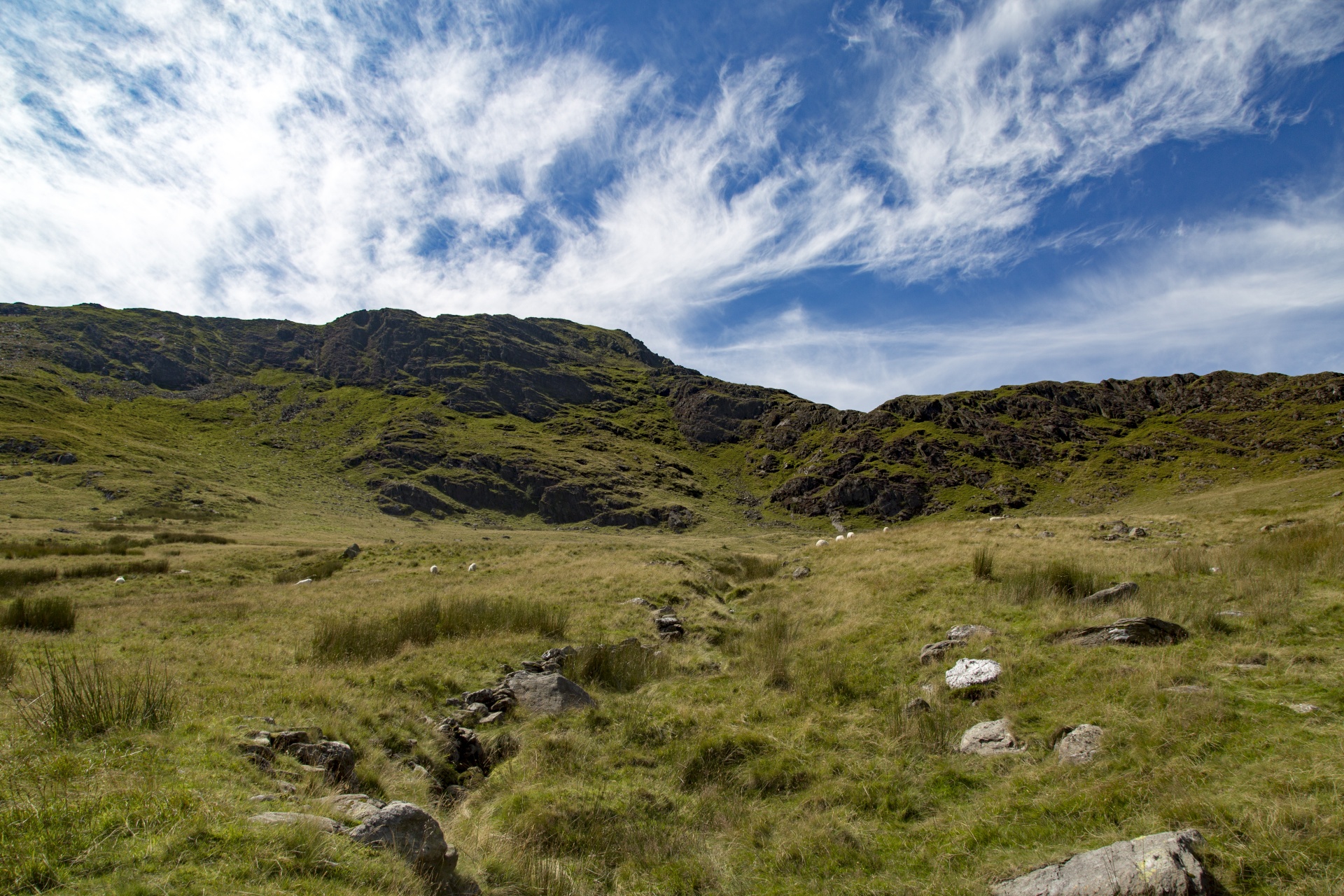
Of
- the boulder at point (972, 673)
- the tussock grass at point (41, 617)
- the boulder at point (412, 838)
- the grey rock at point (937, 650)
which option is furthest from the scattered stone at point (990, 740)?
the tussock grass at point (41, 617)

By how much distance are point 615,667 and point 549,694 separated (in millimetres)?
2308

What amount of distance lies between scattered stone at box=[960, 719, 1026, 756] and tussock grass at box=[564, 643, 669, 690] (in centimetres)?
668

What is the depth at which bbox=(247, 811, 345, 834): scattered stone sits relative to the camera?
5352 mm

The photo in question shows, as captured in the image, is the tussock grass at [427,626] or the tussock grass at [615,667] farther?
the tussock grass at [427,626]

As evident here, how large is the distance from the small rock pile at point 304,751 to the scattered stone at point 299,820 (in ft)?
6.48

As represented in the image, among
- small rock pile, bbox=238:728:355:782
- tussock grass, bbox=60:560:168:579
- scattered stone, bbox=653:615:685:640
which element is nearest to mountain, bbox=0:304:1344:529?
tussock grass, bbox=60:560:168:579

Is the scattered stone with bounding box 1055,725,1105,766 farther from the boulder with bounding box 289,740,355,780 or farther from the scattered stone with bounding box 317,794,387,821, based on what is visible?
the boulder with bounding box 289,740,355,780

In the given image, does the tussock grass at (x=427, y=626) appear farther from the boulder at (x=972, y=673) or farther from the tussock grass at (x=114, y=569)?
the tussock grass at (x=114, y=569)

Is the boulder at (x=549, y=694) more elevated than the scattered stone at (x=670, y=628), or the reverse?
the boulder at (x=549, y=694)

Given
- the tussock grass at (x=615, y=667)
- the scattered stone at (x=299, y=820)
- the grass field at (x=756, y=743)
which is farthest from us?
the tussock grass at (x=615, y=667)

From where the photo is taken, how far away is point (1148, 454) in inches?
4547

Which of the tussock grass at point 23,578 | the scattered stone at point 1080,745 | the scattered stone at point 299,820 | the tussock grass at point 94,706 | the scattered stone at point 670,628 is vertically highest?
the tussock grass at point 23,578

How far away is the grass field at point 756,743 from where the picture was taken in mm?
5066

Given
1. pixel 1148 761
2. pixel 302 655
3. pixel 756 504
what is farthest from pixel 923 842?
pixel 756 504
